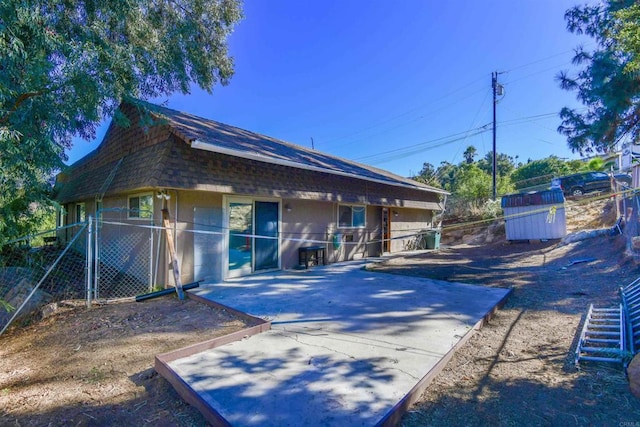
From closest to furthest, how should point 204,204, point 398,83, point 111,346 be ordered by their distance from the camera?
point 111,346
point 204,204
point 398,83

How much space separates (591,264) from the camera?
767 cm

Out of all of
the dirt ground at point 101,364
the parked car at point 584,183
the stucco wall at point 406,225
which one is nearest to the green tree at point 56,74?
the dirt ground at point 101,364

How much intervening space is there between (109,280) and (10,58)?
536 cm

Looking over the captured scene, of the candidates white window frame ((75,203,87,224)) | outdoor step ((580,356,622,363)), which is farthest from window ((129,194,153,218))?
outdoor step ((580,356,622,363))

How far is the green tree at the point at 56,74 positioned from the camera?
4199 mm

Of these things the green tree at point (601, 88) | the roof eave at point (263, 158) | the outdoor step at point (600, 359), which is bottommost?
the outdoor step at point (600, 359)

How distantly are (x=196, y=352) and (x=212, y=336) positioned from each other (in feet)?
1.94

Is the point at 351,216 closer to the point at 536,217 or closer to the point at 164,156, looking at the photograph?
the point at 164,156

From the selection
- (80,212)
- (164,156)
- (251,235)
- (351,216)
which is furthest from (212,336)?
(80,212)

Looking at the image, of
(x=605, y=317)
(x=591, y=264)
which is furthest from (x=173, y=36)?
(x=591, y=264)

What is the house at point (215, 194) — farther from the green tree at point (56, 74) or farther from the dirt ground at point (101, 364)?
the dirt ground at point (101, 364)

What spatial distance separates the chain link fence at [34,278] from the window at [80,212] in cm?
116

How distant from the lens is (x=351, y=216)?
37.3 ft

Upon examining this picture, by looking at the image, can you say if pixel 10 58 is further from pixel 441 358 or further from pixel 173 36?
pixel 441 358
